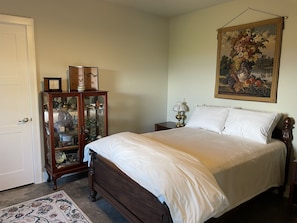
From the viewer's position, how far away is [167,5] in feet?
12.3

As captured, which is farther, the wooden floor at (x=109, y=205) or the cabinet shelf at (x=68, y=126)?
the cabinet shelf at (x=68, y=126)

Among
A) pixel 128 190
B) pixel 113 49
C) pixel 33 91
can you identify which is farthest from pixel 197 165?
pixel 113 49

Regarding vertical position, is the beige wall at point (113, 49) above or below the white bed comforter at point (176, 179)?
above

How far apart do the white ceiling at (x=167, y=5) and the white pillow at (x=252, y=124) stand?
177 centimetres

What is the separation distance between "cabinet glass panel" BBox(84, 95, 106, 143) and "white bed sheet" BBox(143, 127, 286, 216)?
86cm

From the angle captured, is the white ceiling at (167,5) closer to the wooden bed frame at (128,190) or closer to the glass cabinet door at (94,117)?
the glass cabinet door at (94,117)

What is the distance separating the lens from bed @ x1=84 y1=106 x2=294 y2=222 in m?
1.78

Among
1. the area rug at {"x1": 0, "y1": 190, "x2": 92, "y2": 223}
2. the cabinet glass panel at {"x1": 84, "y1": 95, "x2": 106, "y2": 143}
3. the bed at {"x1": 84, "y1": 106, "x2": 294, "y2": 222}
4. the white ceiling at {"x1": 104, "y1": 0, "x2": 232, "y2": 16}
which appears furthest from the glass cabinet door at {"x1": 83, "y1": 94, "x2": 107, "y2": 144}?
the white ceiling at {"x1": 104, "y1": 0, "x2": 232, "y2": 16}

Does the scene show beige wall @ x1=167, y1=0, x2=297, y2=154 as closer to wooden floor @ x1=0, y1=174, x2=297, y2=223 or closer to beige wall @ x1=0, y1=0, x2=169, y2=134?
beige wall @ x1=0, y1=0, x2=169, y2=134

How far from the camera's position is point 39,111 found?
3262 millimetres

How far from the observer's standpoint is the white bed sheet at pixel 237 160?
226 cm

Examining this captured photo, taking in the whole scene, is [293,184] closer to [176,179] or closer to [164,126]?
[176,179]

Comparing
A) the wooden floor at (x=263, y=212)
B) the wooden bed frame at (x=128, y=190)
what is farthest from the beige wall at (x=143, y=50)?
the wooden floor at (x=263, y=212)

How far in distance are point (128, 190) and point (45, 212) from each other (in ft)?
3.65
